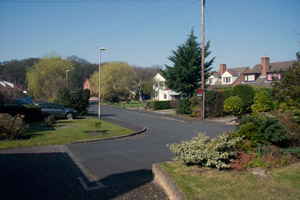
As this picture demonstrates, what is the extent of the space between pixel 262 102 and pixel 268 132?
19919 mm

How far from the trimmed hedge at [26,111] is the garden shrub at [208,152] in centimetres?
1611

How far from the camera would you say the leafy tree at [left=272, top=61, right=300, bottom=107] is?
32.6ft

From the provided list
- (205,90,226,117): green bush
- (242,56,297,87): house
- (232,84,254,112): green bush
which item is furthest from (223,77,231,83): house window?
(205,90,226,117): green bush

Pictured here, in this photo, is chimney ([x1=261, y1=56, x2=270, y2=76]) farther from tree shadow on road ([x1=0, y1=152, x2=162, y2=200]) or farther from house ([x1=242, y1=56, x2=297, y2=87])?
tree shadow on road ([x1=0, y1=152, x2=162, y2=200])

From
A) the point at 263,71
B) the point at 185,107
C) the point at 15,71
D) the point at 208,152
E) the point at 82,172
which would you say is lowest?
the point at 82,172

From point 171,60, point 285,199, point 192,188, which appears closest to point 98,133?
point 192,188

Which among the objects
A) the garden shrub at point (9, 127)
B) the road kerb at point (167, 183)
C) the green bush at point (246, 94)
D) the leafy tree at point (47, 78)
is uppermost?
the leafy tree at point (47, 78)

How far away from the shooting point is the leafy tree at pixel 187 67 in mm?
29953

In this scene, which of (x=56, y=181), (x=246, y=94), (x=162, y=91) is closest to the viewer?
(x=56, y=181)

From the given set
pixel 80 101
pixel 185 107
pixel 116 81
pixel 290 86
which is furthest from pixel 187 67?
pixel 116 81

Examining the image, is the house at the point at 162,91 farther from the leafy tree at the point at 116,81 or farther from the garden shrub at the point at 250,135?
the garden shrub at the point at 250,135

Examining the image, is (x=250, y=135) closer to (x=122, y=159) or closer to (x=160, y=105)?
(x=122, y=159)

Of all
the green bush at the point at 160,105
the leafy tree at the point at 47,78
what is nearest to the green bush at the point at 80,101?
the leafy tree at the point at 47,78

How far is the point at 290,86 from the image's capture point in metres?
10.2
